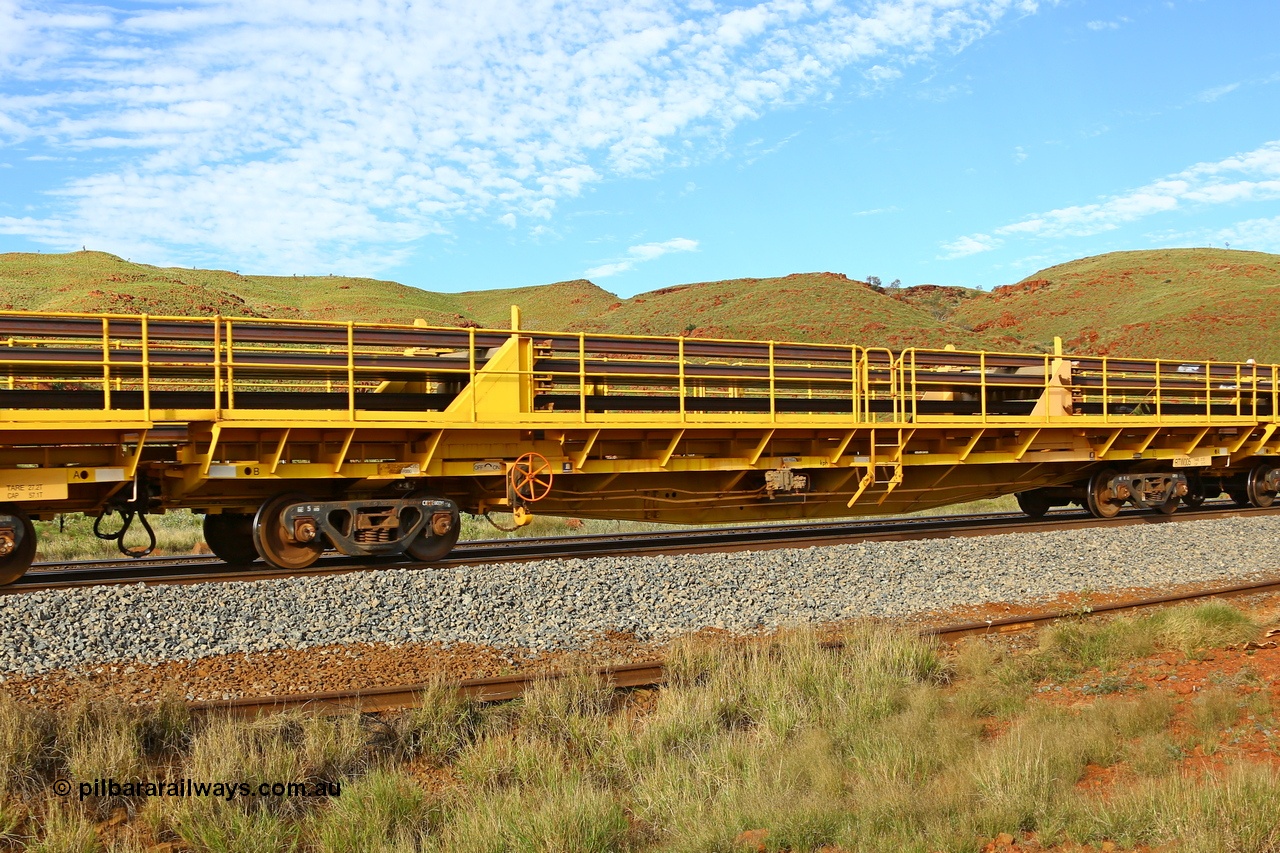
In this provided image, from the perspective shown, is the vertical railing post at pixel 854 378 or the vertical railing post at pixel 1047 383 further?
the vertical railing post at pixel 1047 383

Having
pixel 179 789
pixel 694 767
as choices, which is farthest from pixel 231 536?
pixel 694 767

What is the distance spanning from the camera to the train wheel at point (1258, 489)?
19.0 metres

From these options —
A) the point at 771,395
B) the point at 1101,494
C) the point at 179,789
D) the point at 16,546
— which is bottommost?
the point at 179,789

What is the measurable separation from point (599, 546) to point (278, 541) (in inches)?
181

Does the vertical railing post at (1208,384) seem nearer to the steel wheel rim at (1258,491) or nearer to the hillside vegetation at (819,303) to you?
the steel wheel rim at (1258,491)

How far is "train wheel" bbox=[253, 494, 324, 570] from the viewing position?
34.0 feet

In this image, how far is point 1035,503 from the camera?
1828cm

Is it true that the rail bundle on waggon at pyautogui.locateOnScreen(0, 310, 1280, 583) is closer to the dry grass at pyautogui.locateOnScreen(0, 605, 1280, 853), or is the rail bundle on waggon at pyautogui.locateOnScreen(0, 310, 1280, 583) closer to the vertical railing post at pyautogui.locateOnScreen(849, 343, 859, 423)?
the vertical railing post at pyautogui.locateOnScreen(849, 343, 859, 423)

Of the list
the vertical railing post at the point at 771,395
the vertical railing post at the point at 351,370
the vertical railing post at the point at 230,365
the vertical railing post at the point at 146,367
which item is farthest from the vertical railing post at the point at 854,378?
the vertical railing post at the point at 146,367

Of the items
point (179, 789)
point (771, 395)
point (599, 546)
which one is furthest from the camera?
point (599, 546)

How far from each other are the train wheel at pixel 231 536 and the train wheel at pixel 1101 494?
13873 mm

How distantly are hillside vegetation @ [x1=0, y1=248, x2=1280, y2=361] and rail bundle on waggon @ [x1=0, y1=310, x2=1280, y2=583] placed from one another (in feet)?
139

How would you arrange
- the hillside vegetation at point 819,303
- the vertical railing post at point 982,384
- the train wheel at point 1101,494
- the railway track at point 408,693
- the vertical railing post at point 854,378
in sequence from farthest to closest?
the hillside vegetation at point 819,303 → the train wheel at point 1101,494 → the vertical railing post at point 982,384 → the vertical railing post at point 854,378 → the railway track at point 408,693

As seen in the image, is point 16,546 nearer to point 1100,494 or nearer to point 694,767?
point 694,767
